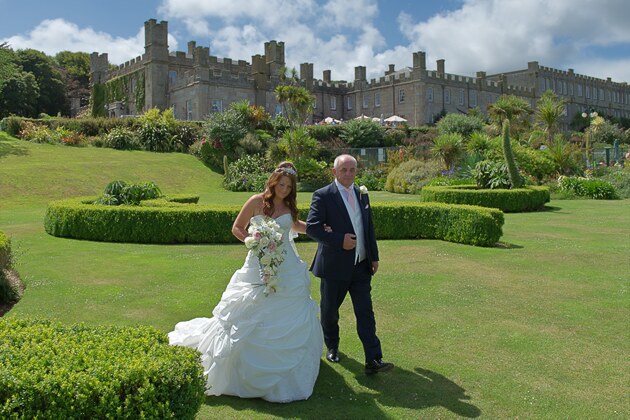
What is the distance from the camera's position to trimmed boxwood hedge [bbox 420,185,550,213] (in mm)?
16031

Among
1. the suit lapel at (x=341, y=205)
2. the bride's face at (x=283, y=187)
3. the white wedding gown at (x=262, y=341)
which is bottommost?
the white wedding gown at (x=262, y=341)

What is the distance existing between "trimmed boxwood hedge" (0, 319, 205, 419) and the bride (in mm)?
685

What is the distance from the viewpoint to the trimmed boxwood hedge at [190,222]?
35.9 feet

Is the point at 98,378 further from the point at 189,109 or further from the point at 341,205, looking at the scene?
the point at 189,109

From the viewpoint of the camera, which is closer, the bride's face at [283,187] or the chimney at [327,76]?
the bride's face at [283,187]

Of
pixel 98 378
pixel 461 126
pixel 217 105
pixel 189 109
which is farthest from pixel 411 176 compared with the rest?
pixel 189 109

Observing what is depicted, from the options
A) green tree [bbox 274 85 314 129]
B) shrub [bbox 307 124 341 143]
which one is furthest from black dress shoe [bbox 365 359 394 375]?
shrub [bbox 307 124 341 143]

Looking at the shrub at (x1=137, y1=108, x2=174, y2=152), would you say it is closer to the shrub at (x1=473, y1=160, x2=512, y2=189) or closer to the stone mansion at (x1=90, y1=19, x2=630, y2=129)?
the stone mansion at (x1=90, y1=19, x2=630, y2=129)

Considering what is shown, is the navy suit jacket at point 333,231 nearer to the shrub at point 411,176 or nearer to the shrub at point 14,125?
the shrub at point 411,176

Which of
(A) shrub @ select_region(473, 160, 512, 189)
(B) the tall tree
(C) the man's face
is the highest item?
(B) the tall tree

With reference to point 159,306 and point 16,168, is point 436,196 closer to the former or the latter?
point 159,306

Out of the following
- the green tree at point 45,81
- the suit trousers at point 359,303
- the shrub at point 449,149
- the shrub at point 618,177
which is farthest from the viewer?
the green tree at point 45,81

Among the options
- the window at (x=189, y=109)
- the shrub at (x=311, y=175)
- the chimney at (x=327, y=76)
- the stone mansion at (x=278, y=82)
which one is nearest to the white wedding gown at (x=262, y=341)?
the shrub at (x=311, y=175)

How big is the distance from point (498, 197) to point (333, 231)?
41.7ft
